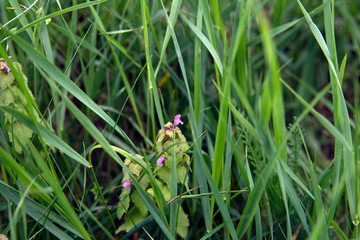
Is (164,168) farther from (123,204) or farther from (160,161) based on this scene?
(123,204)

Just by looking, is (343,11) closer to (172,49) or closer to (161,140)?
(172,49)

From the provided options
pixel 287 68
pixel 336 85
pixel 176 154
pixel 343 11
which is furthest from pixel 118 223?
pixel 343 11

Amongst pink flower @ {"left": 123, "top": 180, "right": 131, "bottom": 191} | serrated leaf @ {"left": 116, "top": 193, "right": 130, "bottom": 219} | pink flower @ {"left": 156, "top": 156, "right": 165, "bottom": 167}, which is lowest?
serrated leaf @ {"left": 116, "top": 193, "right": 130, "bottom": 219}

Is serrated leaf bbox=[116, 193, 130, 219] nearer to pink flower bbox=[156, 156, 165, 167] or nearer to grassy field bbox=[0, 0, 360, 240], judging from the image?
grassy field bbox=[0, 0, 360, 240]

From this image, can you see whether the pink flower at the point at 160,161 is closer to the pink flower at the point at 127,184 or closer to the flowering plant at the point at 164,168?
the flowering plant at the point at 164,168

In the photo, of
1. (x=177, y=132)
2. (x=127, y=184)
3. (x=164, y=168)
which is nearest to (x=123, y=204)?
(x=127, y=184)

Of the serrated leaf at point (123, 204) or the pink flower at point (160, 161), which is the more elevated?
the pink flower at point (160, 161)

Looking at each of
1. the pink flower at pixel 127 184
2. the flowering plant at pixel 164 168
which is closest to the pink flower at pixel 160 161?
the flowering plant at pixel 164 168

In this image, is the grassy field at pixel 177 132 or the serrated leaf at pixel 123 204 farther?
the serrated leaf at pixel 123 204

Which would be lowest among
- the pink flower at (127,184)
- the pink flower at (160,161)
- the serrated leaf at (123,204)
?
the serrated leaf at (123,204)

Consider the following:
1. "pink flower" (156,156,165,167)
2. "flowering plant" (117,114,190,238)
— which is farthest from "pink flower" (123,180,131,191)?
"pink flower" (156,156,165,167)
